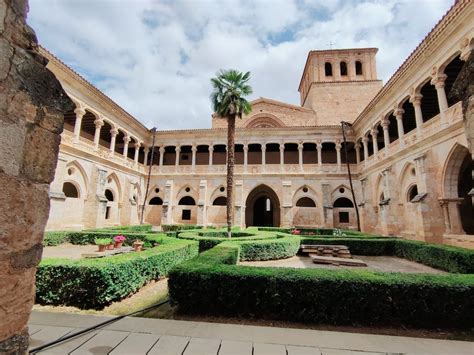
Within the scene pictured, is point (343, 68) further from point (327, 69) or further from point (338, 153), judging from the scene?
point (338, 153)

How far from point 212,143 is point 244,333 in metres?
22.4

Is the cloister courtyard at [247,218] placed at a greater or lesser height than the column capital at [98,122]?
lesser

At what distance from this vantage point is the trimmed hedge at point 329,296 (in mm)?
4004

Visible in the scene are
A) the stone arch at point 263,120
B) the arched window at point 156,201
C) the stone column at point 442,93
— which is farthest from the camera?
the stone arch at point 263,120

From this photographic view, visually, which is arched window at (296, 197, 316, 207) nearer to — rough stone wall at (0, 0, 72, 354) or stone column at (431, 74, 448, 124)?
stone column at (431, 74, 448, 124)

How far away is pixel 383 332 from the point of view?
380 cm

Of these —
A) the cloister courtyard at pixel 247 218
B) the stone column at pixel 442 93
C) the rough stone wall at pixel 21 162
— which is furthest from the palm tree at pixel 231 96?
the rough stone wall at pixel 21 162

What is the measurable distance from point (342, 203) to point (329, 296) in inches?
793

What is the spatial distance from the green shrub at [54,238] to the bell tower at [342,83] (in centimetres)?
2685

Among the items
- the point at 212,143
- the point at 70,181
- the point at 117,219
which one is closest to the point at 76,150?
the point at 70,181

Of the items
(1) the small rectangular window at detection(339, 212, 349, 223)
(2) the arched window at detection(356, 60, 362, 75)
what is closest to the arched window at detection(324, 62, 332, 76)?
(2) the arched window at detection(356, 60, 362, 75)

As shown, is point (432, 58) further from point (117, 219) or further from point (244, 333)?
point (117, 219)

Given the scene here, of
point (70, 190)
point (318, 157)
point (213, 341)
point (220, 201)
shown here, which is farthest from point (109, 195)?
point (213, 341)

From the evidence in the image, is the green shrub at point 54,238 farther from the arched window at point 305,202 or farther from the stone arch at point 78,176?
the arched window at point 305,202
